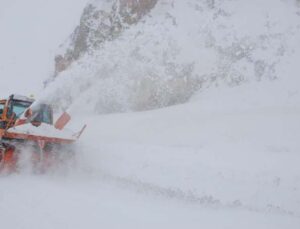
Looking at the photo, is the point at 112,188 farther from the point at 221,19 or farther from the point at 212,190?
the point at 221,19

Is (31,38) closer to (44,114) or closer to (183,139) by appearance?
(44,114)

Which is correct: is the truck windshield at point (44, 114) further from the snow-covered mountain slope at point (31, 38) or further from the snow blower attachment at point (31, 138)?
the snow-covered mountain slope at point (31, 38)

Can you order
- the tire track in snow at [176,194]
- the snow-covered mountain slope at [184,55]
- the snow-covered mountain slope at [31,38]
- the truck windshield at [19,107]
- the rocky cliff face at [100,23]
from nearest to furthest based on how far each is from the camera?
the tire track in snow at [176,194] < the truck windshield at [19,107] < the snow-covered mountain slope at [184,55] < the rocky cliff face at [100,23] < the snow-covered mountain slope at [31,38]

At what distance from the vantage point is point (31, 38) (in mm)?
23500

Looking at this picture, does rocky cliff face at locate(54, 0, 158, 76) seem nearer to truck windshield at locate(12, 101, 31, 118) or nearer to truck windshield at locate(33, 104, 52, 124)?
truck windshield at locate(33, 104, 52, 124)

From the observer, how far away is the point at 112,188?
7.47m

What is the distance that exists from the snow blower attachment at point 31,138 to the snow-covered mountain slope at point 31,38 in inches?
348

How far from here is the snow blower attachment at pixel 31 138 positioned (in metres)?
8.02

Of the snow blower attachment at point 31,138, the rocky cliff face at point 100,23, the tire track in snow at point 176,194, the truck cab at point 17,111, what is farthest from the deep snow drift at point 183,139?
the truck cab at point 17,111

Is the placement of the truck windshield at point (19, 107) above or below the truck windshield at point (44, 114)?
above

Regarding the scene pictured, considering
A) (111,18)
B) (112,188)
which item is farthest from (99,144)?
(111,18)

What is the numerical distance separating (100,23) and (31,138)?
8.71 m

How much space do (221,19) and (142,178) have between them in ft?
24.7

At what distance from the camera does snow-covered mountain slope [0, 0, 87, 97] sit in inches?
772
